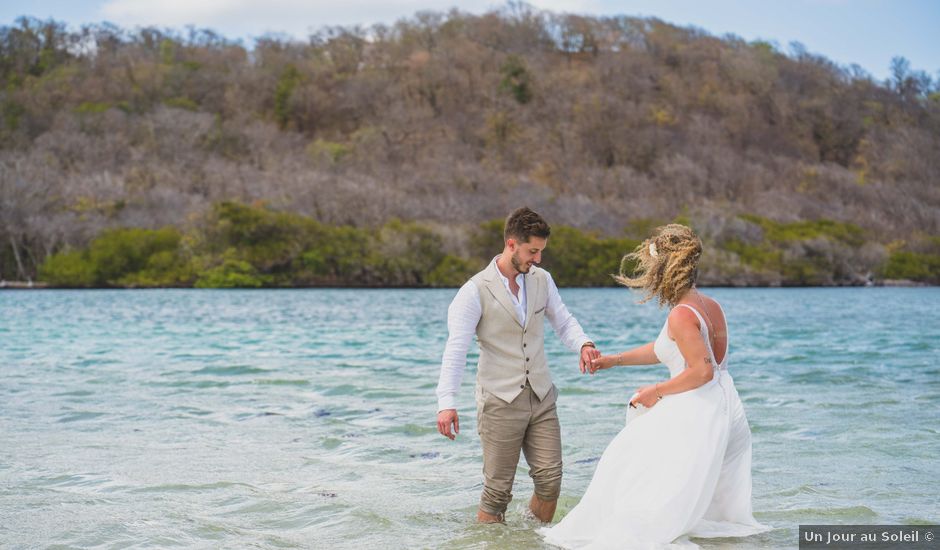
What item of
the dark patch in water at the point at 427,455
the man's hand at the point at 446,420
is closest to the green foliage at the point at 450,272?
the dark patch in water at the point at 427,455

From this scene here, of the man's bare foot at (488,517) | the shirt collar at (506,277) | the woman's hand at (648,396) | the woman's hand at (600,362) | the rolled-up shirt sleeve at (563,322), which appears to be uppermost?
the shirt collar at (506,277)

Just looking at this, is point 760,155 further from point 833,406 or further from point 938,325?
point 833,406

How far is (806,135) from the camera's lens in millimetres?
151875

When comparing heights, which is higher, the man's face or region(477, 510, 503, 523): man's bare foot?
the man's face

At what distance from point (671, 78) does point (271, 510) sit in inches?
6315

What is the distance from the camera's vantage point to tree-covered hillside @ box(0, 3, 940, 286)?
8506cm

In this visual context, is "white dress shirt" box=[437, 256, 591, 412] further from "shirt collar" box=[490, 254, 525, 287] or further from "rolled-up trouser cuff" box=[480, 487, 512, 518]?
"rolled-up trouser cuff" box=[480, 487, 512, 518]

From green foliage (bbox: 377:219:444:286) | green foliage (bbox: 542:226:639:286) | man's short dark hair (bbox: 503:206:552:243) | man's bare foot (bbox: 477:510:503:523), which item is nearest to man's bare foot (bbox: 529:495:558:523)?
man's bare foot (bbox: 477:510:503:523)

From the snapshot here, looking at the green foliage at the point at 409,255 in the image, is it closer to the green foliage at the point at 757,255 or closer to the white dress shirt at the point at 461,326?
the green foliage at the point at 757,255

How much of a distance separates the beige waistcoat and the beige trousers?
7 cm

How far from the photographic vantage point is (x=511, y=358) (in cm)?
688

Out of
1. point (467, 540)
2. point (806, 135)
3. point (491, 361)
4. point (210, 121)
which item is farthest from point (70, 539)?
point (806, 135)

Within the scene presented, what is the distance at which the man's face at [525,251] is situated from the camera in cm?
668

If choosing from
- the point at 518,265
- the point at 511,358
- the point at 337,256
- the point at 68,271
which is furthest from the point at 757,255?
the point at 518,265
